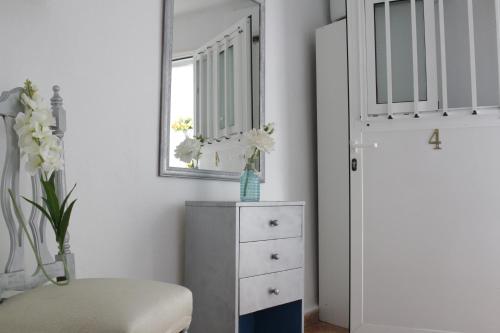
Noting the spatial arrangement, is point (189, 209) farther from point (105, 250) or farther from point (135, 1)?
point (135, 1)

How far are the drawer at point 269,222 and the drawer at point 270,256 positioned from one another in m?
0.03

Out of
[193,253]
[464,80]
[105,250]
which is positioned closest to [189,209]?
[193,253]

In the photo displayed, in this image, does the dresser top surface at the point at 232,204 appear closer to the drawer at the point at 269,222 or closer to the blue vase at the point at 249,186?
the drawer at the point at 269,222

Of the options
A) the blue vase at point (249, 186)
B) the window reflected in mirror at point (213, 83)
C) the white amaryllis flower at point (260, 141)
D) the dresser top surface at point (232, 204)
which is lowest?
the dresser top surface at point (232, 204)

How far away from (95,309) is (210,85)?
129cm

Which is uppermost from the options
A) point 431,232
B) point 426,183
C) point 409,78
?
point 409,78

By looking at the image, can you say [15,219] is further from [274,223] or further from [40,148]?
[274,223]

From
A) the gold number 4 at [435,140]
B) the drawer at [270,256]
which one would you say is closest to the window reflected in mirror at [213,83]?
the drawer at [270,256]

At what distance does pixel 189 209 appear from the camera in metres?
1.92

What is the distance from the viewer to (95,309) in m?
1.02

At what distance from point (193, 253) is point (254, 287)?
0.29 meters

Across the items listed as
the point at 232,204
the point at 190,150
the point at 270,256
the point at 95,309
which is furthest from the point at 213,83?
the point at 95,309

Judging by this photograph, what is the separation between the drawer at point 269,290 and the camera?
1755 millimetres

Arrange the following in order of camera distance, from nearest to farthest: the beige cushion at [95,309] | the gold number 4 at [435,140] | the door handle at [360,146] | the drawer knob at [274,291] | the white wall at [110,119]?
the beige cushion at [95,309], the white wall at [110,119], the drawer knob at [274,291], the gold number 4 at [435,140], the door handle at [360,146]
